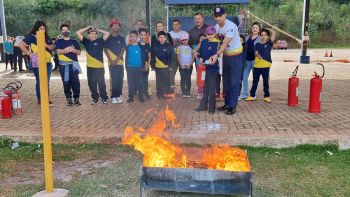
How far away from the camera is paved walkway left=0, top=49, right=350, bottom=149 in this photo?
19.4ft

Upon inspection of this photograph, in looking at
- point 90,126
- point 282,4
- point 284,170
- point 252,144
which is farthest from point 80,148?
point 282,4

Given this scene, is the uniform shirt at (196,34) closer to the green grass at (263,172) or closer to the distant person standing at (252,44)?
the distant person standing at (252,44)

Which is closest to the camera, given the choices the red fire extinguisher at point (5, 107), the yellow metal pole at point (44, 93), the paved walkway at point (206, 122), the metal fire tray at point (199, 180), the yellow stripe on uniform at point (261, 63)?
the metal fire tray at point (199, 180)

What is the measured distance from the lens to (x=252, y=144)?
584 centimetres

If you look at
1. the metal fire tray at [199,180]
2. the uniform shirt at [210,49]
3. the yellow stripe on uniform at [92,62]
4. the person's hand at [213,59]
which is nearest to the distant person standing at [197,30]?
the uniform shirt at [210,49]

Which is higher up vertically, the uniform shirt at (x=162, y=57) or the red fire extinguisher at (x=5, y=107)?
the uniform shirt at (x=162, y=57)

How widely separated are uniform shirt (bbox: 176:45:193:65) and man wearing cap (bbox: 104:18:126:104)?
130 centimetres

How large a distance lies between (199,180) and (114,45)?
17.8ft

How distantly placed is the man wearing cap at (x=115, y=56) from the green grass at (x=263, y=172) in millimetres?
3091

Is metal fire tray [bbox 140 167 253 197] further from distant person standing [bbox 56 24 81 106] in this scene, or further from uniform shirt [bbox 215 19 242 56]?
distant person standing [bbox 56 24 81 106]

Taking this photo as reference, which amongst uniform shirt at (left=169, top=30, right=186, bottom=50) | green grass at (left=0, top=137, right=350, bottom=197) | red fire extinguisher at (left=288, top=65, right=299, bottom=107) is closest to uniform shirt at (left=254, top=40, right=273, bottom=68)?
red fire extinguisher at (left=288, top=65, right=299, bottom=107)

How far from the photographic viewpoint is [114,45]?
28.2 ft

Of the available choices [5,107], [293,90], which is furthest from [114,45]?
[293,90]

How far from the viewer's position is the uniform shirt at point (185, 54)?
896 cm
